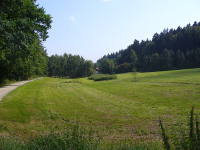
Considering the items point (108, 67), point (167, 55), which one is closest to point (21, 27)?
point (167, 55)

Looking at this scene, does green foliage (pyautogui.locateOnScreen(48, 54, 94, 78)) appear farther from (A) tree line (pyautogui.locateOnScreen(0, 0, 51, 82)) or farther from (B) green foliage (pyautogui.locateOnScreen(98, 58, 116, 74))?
(A) tree line (pyautogui.locateOnScreen(0, 0, 51, 82))

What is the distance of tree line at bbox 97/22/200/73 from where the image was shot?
4916 inches

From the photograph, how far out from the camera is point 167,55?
12850cm

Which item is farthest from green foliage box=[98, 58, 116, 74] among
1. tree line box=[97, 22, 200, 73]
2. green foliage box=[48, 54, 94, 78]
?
green foliage box=[48, 54, 94, 78]

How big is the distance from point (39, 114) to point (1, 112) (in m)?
2.53

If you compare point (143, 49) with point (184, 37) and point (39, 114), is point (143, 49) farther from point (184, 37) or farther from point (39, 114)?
point (39, 114)

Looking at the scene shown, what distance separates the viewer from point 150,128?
14.3 meters

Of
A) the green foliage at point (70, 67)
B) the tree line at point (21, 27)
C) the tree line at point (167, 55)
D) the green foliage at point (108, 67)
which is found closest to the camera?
the tree line at point (21, 27)

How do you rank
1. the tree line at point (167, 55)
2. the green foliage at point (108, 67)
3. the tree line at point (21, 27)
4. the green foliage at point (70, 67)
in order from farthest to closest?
the green foliage at point (108, 67), the green foliage at point (70, 67), the tree line at point (167, 55), the tree line at point (21, 27)

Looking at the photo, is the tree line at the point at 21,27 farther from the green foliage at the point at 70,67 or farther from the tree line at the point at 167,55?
the green foliage at the point at 70,67

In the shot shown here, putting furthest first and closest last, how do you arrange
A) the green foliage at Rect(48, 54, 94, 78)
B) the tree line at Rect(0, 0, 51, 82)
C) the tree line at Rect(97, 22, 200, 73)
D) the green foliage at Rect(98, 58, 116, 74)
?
the green foliage at Rect(98, 58, 116, 74), the green foliage at Rect(48, 54, 94, 78), the tree line at Rect(97, 22, 200, 73), the tree line at Rect(0, 0, 51, 82)

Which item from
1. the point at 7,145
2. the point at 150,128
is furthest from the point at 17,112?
the point at 7,145

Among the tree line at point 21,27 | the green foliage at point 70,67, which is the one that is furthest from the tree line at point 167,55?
the tree line at point 21,27

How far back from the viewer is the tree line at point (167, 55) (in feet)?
410
